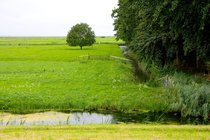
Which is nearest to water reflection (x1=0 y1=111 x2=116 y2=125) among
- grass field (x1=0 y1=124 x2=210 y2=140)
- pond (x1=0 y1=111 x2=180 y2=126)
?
pond (x1=0 y1=111 x2=180 y2=126)

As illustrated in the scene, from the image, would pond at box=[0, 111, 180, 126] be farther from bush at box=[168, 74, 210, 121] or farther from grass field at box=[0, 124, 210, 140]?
grass field at box=[0, 124, 210, 140]

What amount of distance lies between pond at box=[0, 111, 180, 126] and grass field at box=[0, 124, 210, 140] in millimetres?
5077

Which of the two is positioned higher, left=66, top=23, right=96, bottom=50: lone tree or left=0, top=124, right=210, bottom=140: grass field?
left=66, top=23, right=96, bottom=50: lone tree

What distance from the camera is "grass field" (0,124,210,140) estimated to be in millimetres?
12305

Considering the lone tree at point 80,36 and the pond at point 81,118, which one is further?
the lone tree at point 80,36

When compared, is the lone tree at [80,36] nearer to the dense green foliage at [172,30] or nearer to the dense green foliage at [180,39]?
the dense green foliage at [172,30]

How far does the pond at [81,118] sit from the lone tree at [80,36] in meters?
81.5

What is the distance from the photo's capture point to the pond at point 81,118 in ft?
A: 63.2

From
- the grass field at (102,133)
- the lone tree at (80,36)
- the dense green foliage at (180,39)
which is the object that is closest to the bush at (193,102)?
the dense green foliage at (180,39)

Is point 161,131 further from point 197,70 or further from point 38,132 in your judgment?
point 197,70

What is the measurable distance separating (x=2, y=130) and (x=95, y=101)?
10.8m

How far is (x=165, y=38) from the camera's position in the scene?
29.3 m

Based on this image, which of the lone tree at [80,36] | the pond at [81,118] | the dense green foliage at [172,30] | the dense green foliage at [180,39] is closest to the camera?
the pond at [81,118]

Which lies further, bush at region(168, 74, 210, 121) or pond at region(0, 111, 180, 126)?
bush at region(168, 74, 210, 121)
